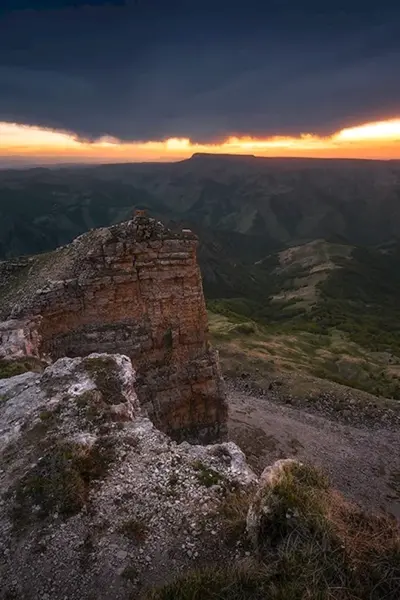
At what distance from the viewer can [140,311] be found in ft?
66.0

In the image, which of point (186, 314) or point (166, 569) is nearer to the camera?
point (166, 569)

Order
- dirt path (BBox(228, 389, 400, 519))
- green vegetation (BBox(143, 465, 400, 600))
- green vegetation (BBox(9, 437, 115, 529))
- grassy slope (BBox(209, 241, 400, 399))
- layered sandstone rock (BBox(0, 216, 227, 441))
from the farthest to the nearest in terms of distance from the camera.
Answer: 1. grassy slope (BBox(209, 241, 400, 399))
2. dirt path (BBox(228, 389, 400, 519))
3. layered sandstone rock (BBox(0, 216, 227, 441))
4. green vegetation (BBox(9, 437, 115, 529))
5. green vegetation (BBox(143, 465, 400, 600))

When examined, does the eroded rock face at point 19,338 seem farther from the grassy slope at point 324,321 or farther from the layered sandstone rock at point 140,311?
the grassy slope at point 324,321

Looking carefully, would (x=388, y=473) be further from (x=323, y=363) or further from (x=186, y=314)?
(x=323, y=363)

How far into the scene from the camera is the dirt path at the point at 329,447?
77.8ft

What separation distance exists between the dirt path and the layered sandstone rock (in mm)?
5088

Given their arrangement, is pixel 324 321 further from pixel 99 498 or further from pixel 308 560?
pixel 308 560

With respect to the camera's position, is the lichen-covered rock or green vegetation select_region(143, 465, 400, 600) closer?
green vegetation select_region(143, 465, 400, 600)

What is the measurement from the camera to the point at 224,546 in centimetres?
762

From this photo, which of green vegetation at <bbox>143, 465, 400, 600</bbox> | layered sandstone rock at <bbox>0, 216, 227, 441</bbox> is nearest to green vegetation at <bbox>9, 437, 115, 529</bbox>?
green vegetation at <bbox>143, 465, 400, 600</bbox>

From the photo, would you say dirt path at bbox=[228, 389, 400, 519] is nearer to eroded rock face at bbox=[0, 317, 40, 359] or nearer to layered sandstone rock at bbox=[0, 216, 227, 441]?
layered sandstone rock at bbox=[0, 216, 227, 441]

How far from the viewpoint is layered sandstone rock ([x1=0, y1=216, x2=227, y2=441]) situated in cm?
1922

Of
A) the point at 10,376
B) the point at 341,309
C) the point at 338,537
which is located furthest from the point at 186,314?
the point at 341,309

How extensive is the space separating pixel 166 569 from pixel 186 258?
1442cm
